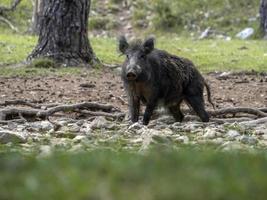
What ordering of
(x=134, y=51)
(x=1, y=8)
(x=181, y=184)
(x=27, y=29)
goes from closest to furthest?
1. (x=181, y=184)
2. (x=134, y=51)
3. (x=1, y=8)
4. (x=27, y=29)

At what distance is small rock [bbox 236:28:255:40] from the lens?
2609 centimetres

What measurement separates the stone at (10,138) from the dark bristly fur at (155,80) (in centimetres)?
244

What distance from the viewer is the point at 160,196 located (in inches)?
117

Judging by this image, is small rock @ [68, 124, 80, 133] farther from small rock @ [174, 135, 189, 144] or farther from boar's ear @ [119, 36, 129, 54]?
boar's ear @ [119, 36, 129, 54]

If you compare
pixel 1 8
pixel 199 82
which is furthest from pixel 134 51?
pixel 1 8

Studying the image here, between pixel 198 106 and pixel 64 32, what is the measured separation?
5.21 metres

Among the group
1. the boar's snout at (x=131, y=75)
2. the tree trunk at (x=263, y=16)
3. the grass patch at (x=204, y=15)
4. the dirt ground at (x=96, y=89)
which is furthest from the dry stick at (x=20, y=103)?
the grass patch at (x=204, y=15)

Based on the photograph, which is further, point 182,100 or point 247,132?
point 182,100

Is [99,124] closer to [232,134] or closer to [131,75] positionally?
[131,75]

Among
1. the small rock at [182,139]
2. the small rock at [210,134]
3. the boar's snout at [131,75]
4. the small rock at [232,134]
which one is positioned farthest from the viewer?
the boar's snout at [131,75]

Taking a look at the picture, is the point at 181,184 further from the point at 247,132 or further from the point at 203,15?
the point at 203,15

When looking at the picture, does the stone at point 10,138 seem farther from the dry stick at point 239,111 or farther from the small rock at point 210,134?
the dry stick at point 239,111

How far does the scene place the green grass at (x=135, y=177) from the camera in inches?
117

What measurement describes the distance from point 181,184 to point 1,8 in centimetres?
2181
